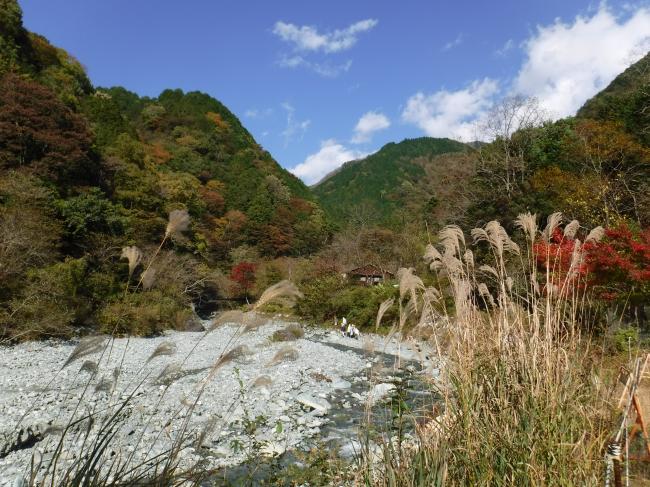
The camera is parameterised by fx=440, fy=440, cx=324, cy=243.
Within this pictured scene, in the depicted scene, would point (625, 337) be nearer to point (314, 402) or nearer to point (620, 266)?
point (620, 266)

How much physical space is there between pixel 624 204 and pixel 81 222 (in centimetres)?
1848

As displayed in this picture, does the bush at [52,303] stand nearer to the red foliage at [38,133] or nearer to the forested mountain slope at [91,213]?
the forested mountain slope at [91,213]

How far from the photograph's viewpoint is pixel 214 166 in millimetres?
38531

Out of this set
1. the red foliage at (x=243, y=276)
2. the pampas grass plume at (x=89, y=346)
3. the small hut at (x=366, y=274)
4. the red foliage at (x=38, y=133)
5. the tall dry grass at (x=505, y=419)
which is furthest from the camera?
the red foliage at (x=243, y=276)

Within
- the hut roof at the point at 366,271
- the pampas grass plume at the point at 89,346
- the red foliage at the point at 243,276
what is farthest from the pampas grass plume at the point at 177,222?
the red foliage at the point at 243,276

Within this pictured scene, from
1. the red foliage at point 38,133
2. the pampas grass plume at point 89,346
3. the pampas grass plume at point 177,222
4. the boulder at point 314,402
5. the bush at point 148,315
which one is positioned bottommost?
the boulder at point 314,402

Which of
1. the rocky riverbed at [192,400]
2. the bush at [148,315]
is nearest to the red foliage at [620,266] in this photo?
the rocky riverbed at [192,400]

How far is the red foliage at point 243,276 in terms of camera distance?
2477cm

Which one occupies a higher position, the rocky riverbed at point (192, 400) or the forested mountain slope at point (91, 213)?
the forested mountain slope at point (91, 213)

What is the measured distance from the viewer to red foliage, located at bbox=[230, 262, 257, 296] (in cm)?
2477

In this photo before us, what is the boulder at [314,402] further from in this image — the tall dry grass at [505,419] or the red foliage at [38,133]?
the red foliage at [38,133]

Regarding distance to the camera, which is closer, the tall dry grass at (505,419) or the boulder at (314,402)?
the tall dry grass at (505,419)

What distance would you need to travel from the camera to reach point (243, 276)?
83.6ft

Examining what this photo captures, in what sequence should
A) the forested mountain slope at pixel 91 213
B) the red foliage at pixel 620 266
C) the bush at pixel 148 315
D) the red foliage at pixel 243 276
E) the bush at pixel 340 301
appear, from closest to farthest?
the red foliage at pixel 620 266, the forested mountain slope at pixel 91 213, the bush at pixel 148 315, the bush at pixel 340 301, the red foliage at pixel 243 276
